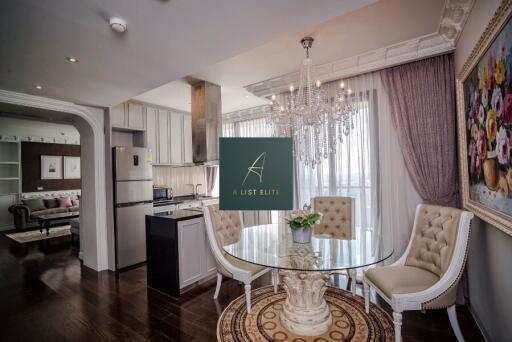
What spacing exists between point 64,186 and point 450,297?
30.9 feet

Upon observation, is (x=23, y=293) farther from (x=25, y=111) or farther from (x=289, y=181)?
(x=289, y=181)

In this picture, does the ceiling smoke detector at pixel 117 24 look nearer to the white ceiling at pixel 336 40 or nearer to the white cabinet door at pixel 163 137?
the white ceiling at pixel 336 40

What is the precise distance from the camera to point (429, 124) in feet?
8.52

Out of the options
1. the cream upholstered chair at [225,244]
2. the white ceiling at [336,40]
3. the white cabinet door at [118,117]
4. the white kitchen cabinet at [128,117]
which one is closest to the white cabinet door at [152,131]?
the white kitchen cabinet at [128,117]

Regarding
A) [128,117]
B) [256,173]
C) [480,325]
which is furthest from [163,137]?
[480,325]

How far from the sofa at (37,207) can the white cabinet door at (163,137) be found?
3007 millimetres

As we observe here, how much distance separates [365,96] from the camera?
3125 millimetres

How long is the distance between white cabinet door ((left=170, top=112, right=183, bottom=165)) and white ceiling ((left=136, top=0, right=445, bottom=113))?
1.17 meters

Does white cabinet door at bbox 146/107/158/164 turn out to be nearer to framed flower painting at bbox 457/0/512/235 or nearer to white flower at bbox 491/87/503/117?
framed flower painting at bbox 457/0/512/235

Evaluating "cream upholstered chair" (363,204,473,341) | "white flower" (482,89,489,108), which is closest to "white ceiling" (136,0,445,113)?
"white flower" (482,89,489,108)

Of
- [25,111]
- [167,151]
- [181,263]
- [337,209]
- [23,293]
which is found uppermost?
[25,111]

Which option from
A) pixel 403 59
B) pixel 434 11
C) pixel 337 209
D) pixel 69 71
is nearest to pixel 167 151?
pixel 69 71

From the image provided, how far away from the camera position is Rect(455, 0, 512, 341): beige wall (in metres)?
1.60

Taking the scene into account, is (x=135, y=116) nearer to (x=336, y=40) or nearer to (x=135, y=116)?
(x=135, y=116)
